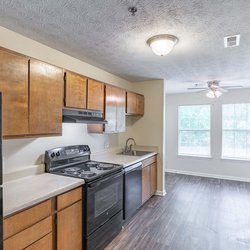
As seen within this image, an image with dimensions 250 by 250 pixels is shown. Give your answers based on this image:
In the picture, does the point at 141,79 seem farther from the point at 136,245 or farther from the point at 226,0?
the point at 136,245

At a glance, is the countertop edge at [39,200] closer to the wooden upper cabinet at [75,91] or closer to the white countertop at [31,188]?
the white countertop at [31,188]

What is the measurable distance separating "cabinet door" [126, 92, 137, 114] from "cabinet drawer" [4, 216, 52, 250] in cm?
244

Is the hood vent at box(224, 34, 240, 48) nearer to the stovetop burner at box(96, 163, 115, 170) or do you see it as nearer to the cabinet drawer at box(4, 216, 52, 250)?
the stovetop burner at box(96, 163, 115, 170)

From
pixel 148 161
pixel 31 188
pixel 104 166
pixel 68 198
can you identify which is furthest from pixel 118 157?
pixel 31 188

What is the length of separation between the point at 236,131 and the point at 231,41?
393 centimetres

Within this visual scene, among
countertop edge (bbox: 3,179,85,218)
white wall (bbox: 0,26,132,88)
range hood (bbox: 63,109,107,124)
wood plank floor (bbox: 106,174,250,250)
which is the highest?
white wall (bbox: 0,26,132,88)

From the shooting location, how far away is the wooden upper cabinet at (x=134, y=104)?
3.80 m

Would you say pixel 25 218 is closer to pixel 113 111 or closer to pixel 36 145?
pixel 36 145

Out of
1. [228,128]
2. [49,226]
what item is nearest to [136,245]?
[49,226]

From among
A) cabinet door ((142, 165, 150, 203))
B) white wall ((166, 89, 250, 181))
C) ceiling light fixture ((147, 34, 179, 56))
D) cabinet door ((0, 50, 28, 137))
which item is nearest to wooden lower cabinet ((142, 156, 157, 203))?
cabinet door ((142, 165, 150, 203))

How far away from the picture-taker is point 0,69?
5.44 ft

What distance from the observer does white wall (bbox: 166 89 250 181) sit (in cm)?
543

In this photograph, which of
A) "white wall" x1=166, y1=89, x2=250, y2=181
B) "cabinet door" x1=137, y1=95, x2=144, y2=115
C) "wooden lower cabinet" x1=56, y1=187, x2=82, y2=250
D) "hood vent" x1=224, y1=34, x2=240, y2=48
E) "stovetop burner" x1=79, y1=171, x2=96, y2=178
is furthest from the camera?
"white wall" x1=166, y1=89, x2=250, y2=181

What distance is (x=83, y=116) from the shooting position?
2.57 meters
